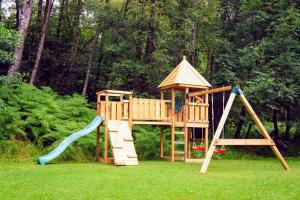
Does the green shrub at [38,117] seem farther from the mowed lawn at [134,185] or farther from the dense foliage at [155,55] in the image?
the mowed lawn at [134,185]

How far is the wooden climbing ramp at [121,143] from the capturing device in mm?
13992

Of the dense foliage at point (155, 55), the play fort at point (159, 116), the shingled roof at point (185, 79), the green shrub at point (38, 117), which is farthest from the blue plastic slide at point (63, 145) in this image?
the shingled roof at point (185, 79)

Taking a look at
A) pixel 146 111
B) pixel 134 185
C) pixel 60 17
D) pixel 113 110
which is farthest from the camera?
pixel 60 17

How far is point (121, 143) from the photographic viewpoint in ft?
48.3

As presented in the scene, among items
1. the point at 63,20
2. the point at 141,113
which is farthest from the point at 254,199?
the point at 63,20

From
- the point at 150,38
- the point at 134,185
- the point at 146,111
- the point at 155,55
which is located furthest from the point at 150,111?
the point at 134,185

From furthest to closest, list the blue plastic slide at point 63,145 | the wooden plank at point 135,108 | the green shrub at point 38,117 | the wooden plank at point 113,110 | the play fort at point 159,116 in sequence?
1. the wooden plank at point 135,108
2. the green shrub at point 38,117
3. the wooden plank at point 113,110
4. the play fort at point 159,116
5. the blue plastic slide at point 63,145

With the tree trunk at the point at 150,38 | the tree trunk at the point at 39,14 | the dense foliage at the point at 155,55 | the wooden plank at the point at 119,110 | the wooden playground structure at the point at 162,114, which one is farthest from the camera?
the tree trunk at the point at 39,14

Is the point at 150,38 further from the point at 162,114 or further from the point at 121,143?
the point at 121,143

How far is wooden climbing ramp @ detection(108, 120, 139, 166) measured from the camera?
1399 centimetres

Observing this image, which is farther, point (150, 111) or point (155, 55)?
point (155, 55)

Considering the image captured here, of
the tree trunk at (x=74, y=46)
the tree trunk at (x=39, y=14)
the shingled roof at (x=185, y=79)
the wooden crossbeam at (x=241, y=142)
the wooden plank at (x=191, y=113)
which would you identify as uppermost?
the tree trunk at (x=39, y=14)

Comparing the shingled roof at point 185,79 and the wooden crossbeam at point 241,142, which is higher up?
the shingled roof at point 185,79

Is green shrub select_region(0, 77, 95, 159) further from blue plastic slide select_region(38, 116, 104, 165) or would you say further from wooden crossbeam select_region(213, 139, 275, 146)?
wooden crossbeam select_region(213, 139, 275, 146)
